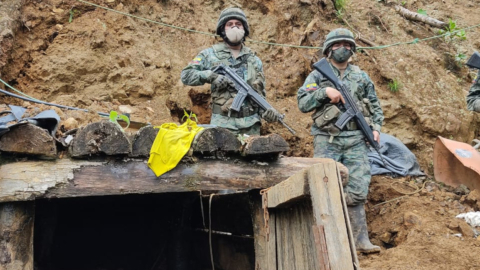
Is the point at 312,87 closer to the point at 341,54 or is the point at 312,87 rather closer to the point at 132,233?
the point at 341,54

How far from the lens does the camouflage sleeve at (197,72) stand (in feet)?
15.6

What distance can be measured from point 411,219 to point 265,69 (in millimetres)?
3545

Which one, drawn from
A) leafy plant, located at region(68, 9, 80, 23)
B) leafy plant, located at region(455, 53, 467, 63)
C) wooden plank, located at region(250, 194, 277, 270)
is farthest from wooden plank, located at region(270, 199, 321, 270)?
leafy plant, located at region(455, 53, 467, 63)

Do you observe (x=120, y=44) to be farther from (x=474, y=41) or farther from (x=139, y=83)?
(x=474, y=41)

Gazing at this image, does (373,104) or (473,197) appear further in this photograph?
(473,197)

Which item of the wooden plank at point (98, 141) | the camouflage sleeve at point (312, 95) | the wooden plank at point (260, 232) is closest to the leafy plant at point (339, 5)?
the camouflage sleeve at point (312, 95)

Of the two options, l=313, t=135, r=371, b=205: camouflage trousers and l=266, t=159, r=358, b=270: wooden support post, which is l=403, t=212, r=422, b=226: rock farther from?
l=266, t=159, r=358, b=270: wooden support post

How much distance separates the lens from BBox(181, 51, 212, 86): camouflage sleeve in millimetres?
4750

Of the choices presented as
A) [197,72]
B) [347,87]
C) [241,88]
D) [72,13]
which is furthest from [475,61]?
[72,13]

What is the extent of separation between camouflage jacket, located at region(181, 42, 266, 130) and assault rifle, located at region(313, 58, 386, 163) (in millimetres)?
644

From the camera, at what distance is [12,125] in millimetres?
2723

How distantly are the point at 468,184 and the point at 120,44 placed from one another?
513 cm

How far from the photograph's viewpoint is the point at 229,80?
481 centimetres

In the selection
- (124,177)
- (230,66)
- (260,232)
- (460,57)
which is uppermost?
(460,57)
